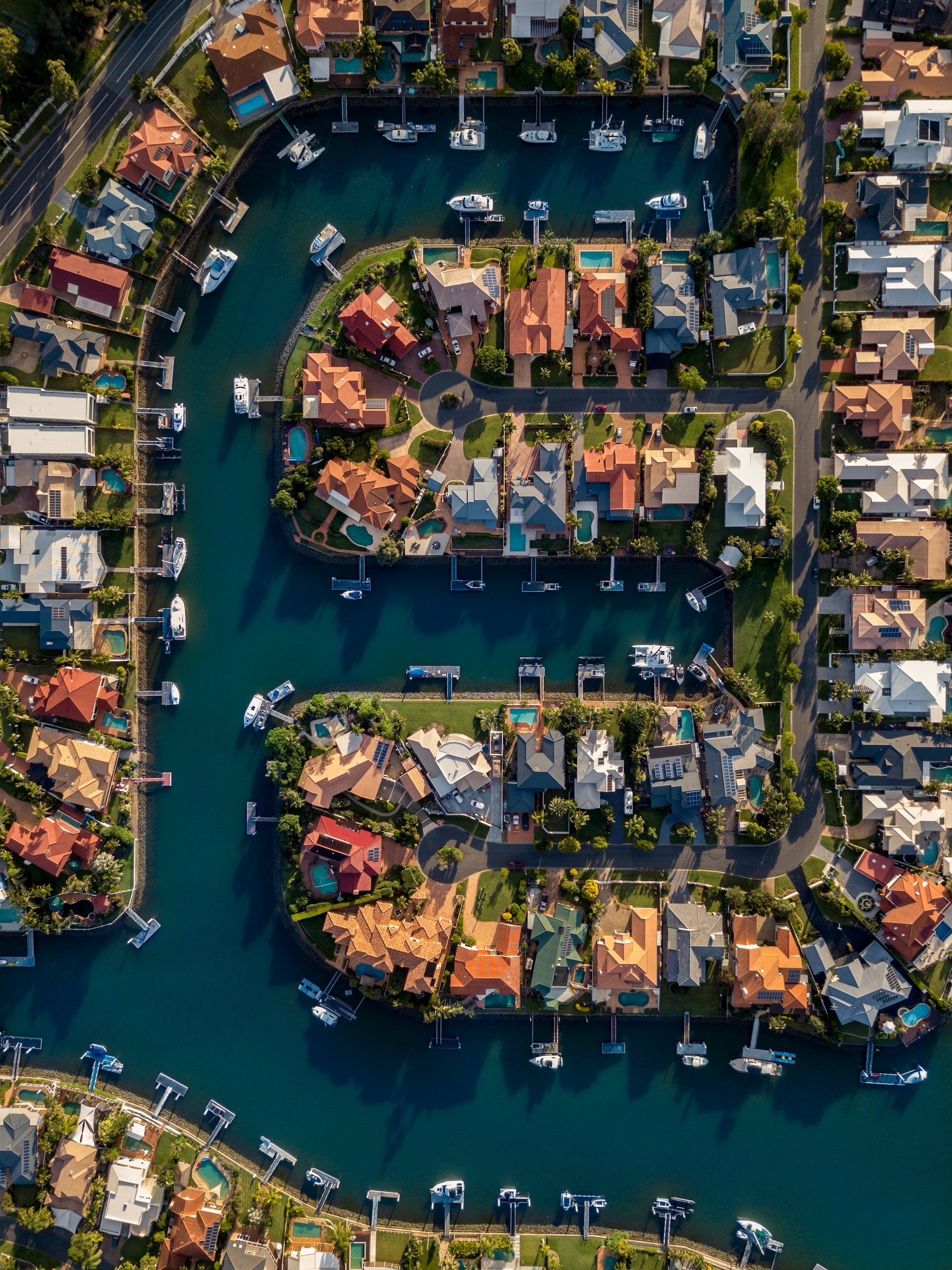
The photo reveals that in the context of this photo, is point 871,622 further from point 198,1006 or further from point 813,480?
point 198,1006

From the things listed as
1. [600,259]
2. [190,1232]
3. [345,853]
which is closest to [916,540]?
[600,259]

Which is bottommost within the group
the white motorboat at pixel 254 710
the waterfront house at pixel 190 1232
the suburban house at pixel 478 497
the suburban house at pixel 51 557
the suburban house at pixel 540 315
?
the waterfront house at pixel 190 1232

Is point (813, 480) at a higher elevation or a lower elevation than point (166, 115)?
lower

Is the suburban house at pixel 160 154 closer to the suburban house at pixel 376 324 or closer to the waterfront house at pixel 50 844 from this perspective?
the suburban house at pixel 376 324

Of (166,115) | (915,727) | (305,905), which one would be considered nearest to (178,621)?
(305,905)

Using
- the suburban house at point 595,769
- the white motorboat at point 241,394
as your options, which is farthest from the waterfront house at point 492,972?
the white motorboat at point 241,394

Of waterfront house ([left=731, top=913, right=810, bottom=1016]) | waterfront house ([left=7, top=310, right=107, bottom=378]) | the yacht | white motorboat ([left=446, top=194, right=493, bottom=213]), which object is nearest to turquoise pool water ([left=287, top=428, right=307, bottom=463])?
the yacht

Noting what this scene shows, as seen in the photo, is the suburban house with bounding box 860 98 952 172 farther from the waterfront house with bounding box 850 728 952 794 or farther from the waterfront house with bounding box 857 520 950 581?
the waterfront house with bounding box 850 728 952 794
